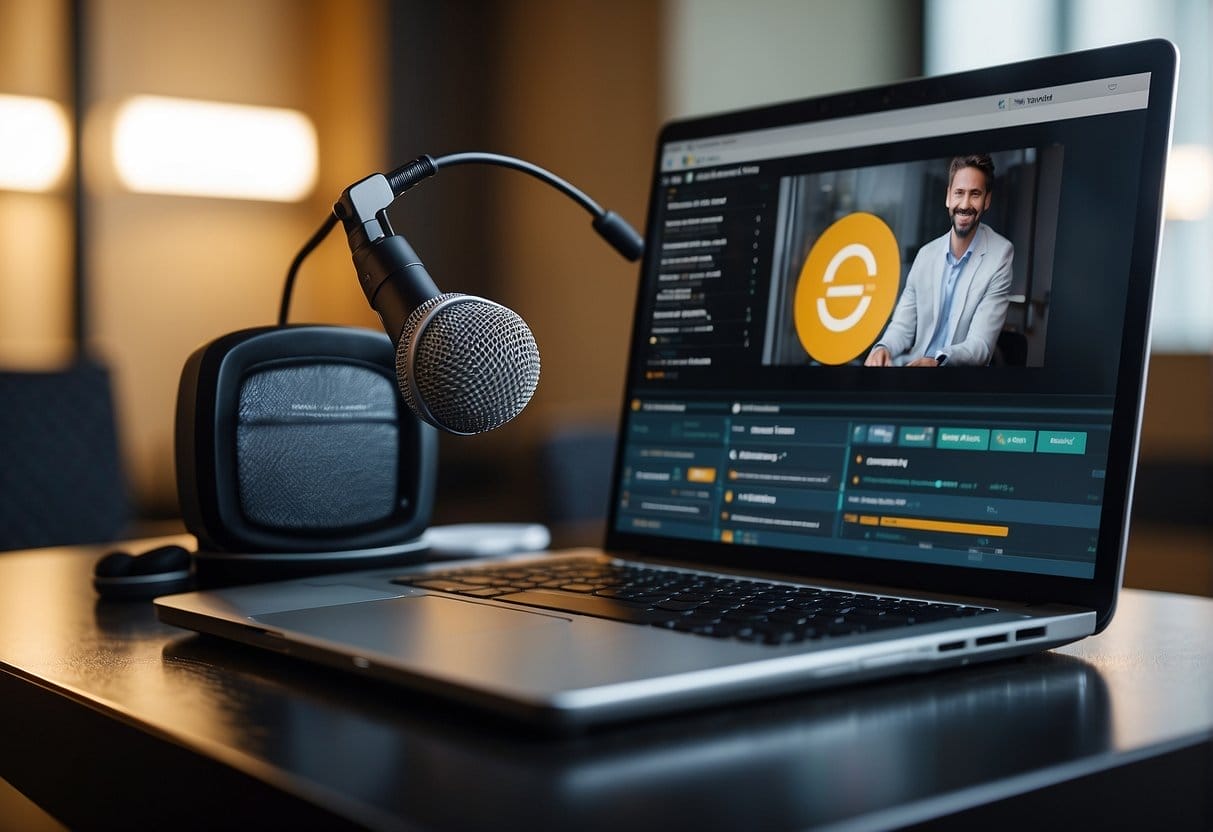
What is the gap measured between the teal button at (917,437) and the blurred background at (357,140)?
2377 millimetres

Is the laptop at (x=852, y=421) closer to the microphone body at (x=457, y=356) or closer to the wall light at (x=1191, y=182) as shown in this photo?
the microphone body at (x=457, y=356)

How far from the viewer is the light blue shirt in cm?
71

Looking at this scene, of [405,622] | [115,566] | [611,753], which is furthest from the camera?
[115,566]

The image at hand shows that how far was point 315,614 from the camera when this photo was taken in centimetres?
62

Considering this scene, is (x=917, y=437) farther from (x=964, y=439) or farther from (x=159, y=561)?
(x=159, y=561)

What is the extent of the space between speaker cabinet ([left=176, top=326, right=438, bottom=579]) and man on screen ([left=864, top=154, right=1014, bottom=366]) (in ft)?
1.22

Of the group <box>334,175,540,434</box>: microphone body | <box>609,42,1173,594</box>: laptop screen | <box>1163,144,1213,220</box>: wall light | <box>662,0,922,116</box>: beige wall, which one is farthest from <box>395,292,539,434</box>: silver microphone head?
<box>662,0,922,116</box>: beige wall

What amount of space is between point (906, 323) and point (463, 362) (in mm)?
291

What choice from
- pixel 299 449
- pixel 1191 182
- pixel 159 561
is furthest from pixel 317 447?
pixel 1191 182

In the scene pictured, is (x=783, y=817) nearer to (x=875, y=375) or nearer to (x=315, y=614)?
(x=315, y=614)

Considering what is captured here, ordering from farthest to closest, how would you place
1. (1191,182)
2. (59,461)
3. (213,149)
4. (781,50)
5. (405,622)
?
(213,149)
(781,50)
(1191,182)
(59,461)
(405,622)

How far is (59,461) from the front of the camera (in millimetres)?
1737

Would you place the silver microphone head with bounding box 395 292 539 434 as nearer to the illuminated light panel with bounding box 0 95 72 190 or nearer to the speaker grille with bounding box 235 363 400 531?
the speaker grille with bounding box 235 363 400 531

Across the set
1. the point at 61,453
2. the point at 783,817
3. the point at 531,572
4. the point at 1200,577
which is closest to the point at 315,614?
the point at 531,572
